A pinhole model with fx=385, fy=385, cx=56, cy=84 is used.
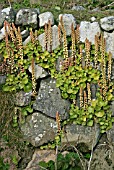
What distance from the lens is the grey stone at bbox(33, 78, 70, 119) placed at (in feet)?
18.3

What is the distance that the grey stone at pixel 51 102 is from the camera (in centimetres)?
559

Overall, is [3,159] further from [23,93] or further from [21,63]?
[21,63]

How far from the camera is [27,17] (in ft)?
19.3

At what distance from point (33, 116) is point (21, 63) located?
0.81 meters

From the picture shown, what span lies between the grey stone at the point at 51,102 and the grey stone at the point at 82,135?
0.80 ft

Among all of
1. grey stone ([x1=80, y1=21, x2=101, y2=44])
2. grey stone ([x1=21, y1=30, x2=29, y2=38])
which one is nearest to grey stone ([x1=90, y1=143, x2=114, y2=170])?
grey stone ([x1=80, y1=21, x2=101, y2=44])

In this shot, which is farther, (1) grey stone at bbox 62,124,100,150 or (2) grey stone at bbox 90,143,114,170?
(1) grey stone at bbox 62,124,100,150

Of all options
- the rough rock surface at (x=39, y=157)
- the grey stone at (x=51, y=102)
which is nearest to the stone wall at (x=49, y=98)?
the grey stone at (x=51, y=102)

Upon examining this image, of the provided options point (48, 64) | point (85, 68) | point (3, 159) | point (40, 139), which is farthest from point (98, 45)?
point (3, 159)

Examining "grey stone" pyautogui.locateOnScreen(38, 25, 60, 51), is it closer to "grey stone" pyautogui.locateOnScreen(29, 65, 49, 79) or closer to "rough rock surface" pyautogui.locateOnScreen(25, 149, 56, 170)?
"grey stone" pyautogui.locateOnScreen(29, 65, 49, 79)

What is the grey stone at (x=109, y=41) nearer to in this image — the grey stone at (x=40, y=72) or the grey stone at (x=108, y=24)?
the grey stone at (x=108, y=24)

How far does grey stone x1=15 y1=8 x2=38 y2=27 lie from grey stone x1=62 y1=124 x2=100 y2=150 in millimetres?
1702

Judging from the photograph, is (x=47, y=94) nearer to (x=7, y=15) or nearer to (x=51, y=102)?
(x=51, y=102)

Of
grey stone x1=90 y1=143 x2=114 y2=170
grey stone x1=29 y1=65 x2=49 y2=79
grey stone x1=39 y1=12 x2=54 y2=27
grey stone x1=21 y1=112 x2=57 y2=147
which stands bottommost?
grey stone x1=90 y1=143 x2=114 y2=170
